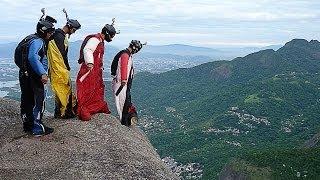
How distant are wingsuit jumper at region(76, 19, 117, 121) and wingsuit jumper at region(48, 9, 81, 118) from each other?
0.33m

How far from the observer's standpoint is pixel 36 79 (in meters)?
10.6

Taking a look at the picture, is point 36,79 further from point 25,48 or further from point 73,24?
point 73,24

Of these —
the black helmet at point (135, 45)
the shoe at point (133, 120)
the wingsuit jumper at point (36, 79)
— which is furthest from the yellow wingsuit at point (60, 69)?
the shoe at point (133, 120)

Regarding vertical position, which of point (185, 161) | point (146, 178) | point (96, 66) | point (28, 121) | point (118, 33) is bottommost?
point (185, 161)

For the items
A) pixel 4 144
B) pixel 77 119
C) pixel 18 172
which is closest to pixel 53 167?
pixel 18 172

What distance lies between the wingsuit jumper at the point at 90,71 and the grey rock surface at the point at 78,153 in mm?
419

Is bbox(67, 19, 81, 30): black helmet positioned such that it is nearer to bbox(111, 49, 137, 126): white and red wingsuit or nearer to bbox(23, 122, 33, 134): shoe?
bbox(111, 49, 137, 126): white and red wingsuit

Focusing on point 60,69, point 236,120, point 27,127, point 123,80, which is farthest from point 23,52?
point 236,120

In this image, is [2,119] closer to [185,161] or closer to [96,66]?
[96,66]

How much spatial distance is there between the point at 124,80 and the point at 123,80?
1.1 inches

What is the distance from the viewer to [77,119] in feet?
38.9

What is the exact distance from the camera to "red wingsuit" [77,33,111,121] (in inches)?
459

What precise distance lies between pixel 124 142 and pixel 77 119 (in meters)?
1.69

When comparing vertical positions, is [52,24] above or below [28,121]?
above
